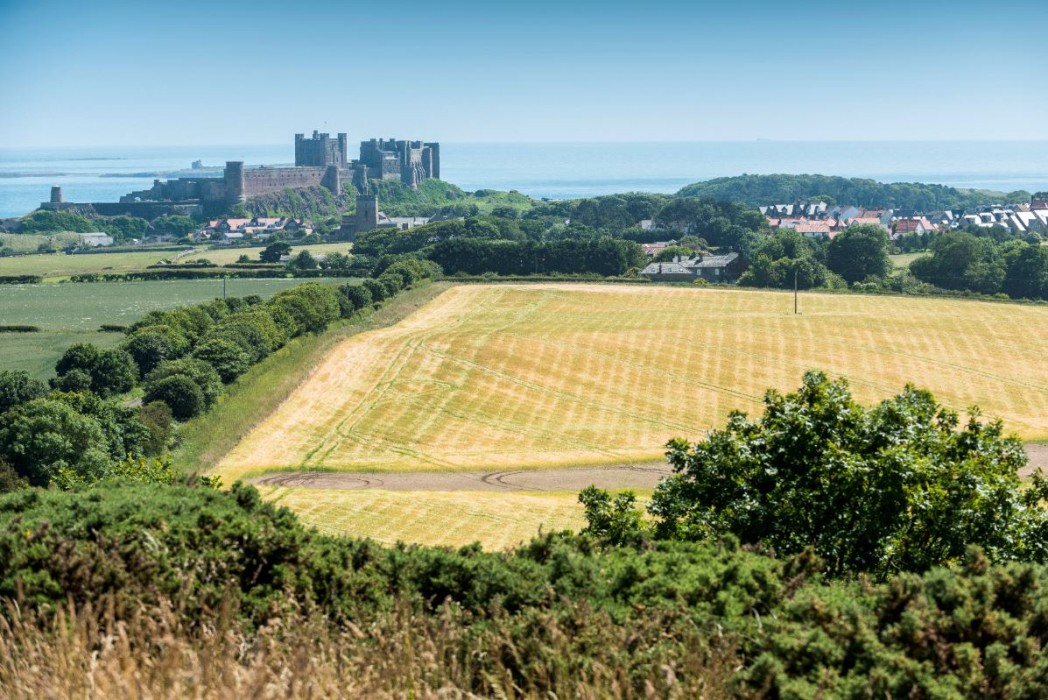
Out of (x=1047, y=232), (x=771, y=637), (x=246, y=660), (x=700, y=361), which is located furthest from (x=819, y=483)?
(x=1047, y=232)

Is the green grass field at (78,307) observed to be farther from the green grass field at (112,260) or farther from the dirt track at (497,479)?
the dirt track at (497,479)

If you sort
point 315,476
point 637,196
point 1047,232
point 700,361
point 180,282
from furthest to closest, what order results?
1. point 637,196
2. point 1047,232
3. point 180,282
4. point 700,361
5. point 315,476

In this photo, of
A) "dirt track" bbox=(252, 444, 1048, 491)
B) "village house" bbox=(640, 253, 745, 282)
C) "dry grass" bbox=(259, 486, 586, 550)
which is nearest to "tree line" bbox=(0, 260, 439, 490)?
"dry grass" bbox=(259, 486, 586, 550)

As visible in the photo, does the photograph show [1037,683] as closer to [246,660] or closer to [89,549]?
[246,660]

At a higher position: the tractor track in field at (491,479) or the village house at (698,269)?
the village house at (698,269)

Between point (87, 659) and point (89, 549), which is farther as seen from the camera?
point (89, 549)

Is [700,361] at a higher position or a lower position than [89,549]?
lower

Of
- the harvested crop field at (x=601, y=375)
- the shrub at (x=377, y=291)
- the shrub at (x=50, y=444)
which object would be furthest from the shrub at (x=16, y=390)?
the shrub at (x=377, y=291)
